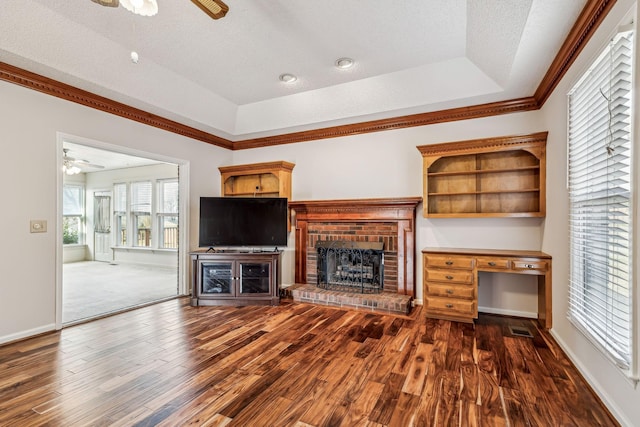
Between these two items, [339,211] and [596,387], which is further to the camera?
[339,211]

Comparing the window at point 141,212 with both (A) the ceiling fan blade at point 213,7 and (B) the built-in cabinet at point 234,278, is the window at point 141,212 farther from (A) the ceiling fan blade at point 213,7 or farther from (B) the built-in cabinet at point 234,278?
(A) the ceiling fan blade at point 213,7

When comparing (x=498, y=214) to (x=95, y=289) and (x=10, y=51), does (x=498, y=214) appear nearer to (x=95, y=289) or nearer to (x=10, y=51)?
(x=10, y=51)

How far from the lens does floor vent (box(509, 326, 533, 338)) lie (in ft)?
10.3

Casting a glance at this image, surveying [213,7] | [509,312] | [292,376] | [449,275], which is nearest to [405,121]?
[449,275]

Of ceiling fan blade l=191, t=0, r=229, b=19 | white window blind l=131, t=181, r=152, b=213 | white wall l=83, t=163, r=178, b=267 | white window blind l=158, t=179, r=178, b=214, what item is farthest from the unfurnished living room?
white window blind l=131, t=181, r=152, b=213

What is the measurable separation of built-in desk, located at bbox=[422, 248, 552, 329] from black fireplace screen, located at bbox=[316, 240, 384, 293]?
0.88 metres

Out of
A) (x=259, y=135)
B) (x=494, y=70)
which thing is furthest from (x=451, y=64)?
(x=259, y=135)

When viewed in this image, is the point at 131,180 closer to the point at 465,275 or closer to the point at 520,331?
the point at 465,275

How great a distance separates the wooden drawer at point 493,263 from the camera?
3.31 meters

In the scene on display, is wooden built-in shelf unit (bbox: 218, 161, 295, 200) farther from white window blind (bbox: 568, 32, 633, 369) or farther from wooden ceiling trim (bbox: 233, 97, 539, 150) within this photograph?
white window blind (bbox: 568, 32, 633, 369)

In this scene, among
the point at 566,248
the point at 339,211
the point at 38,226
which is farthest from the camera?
the point at 339,211

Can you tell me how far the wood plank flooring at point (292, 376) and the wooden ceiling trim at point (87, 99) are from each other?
2.46 metres

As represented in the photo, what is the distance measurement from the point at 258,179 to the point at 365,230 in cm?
211

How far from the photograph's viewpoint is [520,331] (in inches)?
128
